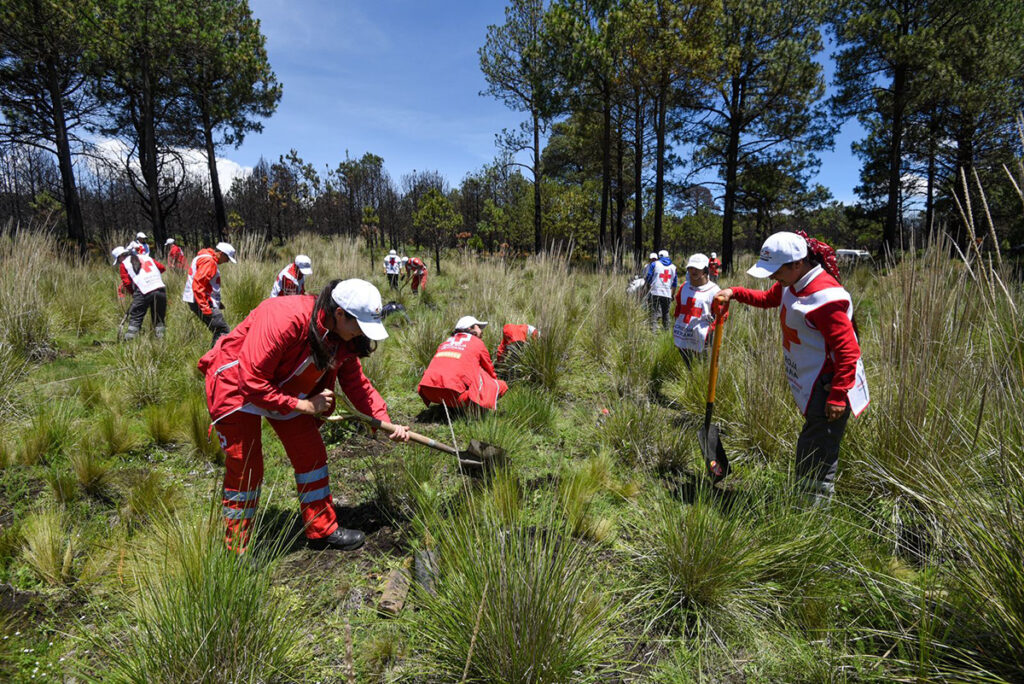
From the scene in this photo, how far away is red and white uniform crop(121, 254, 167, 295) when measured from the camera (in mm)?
6762

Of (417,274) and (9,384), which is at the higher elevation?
(417,274)

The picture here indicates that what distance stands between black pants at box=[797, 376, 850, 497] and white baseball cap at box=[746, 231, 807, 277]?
69 centimetres

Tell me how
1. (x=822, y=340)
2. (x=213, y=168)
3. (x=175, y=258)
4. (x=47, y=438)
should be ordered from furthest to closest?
(x=213, y=168) → (x=175, y=258) → (x=47, y=438) → (x=822, y=340)

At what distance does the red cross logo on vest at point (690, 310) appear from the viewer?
542 cm

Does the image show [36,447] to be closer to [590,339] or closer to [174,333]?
[174,333]

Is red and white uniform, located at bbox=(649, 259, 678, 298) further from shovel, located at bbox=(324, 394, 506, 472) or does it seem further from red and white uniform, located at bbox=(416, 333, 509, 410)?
shovel, located at bbox=(324, 394, 506, 472)

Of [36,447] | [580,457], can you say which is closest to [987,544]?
[580,457]

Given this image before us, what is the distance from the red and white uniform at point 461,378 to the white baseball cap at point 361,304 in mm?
2162

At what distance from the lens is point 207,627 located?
165cm

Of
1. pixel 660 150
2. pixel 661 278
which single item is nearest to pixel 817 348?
pixel 661 278

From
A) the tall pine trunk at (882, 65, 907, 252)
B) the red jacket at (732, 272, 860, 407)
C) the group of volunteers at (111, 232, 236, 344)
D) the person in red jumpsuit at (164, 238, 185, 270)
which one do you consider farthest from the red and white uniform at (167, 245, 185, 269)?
the tall pine trunk at (882, 65, 907, 252)

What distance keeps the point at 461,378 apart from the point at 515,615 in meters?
3.02

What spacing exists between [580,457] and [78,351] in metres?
6.76

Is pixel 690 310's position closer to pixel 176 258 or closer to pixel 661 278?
pixel 661 278
